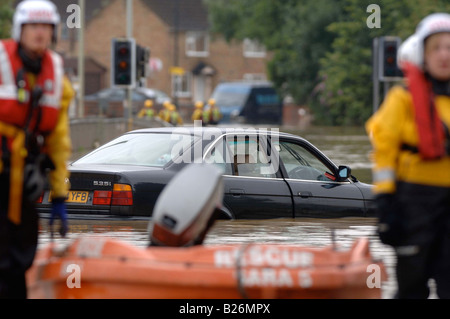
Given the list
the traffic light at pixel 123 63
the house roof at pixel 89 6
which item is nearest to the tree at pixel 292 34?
the house roof at pixel 89 6

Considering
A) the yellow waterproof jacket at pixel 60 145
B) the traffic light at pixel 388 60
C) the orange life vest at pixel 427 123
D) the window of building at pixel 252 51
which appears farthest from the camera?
the window of building at pixel 252 51

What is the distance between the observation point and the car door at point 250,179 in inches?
482

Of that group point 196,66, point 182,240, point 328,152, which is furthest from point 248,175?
point 196,66

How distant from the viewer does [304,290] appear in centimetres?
641

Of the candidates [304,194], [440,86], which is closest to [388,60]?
[304,194]

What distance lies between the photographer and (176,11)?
91.4m

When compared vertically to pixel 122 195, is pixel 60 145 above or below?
above

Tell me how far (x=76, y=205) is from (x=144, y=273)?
545 cm

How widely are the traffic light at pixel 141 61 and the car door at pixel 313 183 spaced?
12.6 metres

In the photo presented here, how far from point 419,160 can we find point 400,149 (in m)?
0.11

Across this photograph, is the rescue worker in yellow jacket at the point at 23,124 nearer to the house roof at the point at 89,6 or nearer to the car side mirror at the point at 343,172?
the car side mirror at the point at 343,172

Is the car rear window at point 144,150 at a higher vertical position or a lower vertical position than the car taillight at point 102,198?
higher

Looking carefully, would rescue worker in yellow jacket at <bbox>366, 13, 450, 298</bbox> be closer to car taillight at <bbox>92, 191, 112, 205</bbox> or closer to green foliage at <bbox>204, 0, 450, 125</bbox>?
car taillight at <bbox>92, 191, 112, 205</bbox>

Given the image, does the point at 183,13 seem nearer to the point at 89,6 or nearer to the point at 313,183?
the point at 89,6
